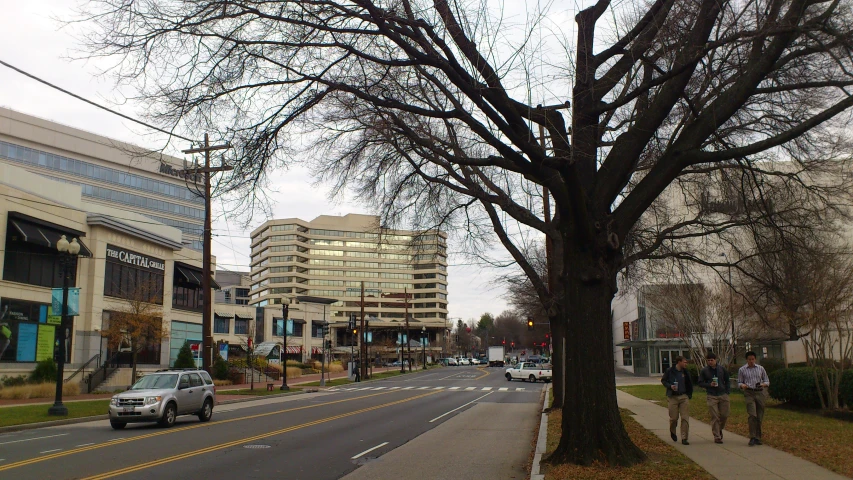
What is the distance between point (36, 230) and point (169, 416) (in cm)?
1875

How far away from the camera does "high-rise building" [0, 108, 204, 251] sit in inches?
2591

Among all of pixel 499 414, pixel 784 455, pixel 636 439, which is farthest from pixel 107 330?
pixel 784 455

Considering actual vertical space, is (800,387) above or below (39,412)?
above

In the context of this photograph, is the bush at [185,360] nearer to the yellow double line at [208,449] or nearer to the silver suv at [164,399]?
the yellow double line at [208,449]

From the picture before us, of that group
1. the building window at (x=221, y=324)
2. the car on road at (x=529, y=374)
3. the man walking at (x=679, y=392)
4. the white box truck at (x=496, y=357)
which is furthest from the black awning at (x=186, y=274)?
the white box truck at (x=496, y=357)

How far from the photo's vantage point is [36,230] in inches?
1328

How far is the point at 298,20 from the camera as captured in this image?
9891 millimetres

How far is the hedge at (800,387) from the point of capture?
20.4 meters

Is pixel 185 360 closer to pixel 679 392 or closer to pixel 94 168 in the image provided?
pixel 679 392

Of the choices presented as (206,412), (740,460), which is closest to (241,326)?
(206,412)

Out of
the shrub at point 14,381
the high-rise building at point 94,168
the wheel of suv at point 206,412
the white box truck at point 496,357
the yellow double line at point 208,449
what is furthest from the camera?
the white box truck at point 496,357

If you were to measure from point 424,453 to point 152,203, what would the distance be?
239ft

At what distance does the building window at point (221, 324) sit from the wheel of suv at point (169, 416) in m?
56.0

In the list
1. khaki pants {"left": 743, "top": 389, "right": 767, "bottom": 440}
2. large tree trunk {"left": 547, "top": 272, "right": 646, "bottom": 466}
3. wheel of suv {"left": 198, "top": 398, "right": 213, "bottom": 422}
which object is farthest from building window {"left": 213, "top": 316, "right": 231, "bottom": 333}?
large tree trunk {"left": 547, "top": 272, "right": 646, "bottom": 466}
